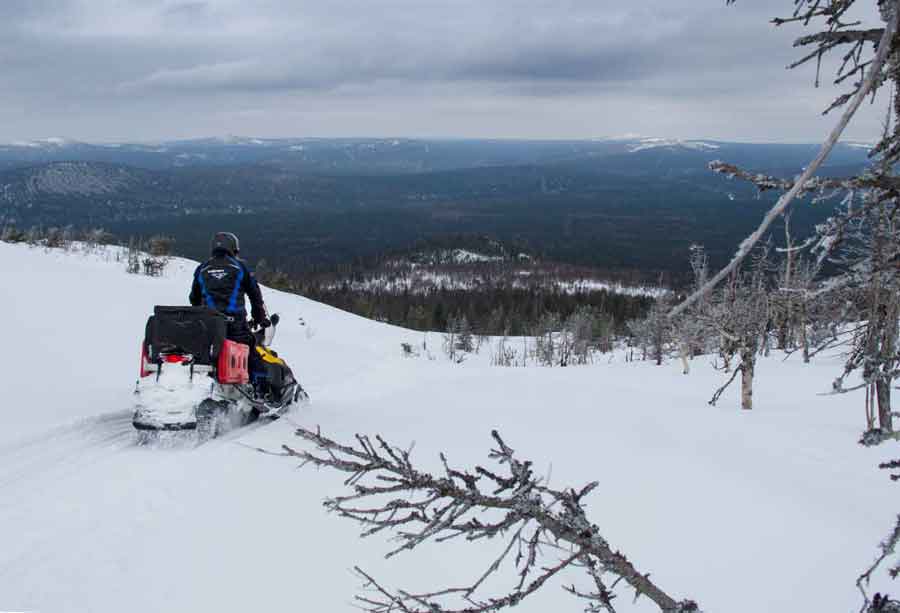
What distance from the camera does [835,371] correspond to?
48.0 feet

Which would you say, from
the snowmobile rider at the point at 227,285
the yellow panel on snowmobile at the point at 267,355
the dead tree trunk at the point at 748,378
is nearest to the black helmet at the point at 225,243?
the snowmobile rider at the point at 227,285

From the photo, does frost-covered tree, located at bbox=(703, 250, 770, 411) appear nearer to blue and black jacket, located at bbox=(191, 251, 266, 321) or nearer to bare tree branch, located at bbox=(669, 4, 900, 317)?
blue and black jacket, located at bbox=(191, 251, 266, 321)

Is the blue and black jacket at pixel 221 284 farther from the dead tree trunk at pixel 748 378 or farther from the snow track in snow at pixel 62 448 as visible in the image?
the dead tree trunk at pixel 748 378

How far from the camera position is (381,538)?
377 cm

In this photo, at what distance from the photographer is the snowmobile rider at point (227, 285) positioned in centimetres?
636

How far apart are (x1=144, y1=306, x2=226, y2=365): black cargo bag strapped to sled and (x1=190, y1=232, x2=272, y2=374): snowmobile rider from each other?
2.31 feet

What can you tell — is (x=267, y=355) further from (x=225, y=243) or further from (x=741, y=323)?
(x=741, y=323)

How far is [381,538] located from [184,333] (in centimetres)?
291

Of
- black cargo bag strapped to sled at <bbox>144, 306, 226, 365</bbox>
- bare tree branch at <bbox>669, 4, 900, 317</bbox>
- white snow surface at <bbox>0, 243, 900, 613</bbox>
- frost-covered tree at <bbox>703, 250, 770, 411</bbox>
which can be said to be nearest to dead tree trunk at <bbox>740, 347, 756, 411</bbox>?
frost-covered tree at <bbox>703, 250, 770, 411</bbox>

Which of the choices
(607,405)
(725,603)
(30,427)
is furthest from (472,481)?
(607,405)

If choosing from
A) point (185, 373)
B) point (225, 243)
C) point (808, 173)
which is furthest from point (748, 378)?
point (808, 173)

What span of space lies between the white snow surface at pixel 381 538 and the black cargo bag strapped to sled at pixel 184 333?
84 cm

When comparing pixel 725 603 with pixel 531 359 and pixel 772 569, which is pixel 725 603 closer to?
pixel 772 569

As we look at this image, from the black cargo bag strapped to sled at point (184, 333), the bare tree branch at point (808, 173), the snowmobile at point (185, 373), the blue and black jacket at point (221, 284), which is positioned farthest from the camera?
the blue and black jacket at point (221, 284)
